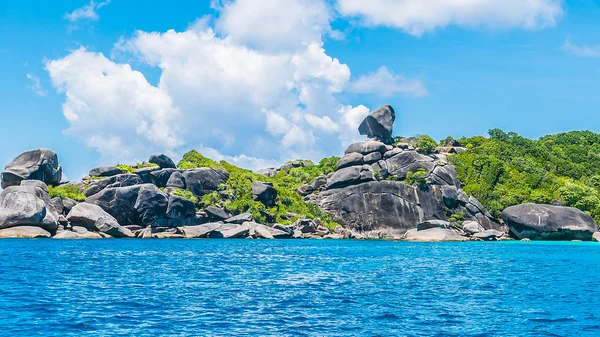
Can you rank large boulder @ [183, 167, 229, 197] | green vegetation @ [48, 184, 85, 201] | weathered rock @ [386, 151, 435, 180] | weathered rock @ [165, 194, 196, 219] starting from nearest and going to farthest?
green vegetation @ [48, 184, 85, 201]
weathered rock @ [165, 194, 196, 219]
large boulder @ [183, 167, 229, 197]
weathered rock @ [386, 151, 435, 180]

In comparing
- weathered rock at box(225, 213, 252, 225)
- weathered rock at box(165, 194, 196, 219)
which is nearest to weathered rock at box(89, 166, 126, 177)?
weathered rock at box(165, 194, 196, 219)

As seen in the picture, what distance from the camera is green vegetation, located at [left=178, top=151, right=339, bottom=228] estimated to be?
84.6 m

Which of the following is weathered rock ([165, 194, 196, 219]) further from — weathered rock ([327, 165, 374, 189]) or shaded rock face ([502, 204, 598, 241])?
shaded rock face ([502, 204, 598, 241])

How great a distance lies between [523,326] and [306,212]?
69.9 metres

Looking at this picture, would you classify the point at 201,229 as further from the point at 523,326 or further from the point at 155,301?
the point at 523,326

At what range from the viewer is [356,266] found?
39.5m

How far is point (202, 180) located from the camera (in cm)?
8775

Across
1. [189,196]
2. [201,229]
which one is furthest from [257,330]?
[189,196]

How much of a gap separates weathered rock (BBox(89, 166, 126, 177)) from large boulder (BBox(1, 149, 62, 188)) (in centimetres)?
502

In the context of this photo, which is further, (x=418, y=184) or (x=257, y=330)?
(x=418, y=184)

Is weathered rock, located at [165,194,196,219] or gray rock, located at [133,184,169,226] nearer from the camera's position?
gray rock, located at [133,184,169,226]

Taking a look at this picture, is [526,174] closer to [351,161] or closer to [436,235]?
[436,235]

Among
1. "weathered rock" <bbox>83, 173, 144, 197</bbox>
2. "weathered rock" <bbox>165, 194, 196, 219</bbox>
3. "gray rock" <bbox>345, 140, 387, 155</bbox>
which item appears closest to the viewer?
"weathered rock" <bbox>165, 194, 196, 219</bbox>

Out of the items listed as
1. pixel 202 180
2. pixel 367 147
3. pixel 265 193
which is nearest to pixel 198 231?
pixel 202 180
